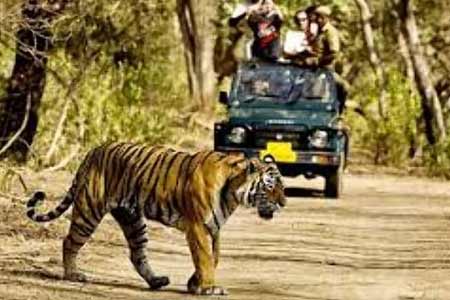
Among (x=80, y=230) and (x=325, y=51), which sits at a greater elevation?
(x=325, y=51)

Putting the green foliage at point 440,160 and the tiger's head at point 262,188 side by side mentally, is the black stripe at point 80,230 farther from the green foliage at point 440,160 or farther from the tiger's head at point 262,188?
the green foliage at point 440,160

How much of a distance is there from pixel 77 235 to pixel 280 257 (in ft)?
9.04

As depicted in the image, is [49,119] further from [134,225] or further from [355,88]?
[355,88]

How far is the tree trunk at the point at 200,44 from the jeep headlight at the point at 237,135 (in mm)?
15585

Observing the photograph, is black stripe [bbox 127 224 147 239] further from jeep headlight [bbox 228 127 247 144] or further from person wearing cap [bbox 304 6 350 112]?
person wearing cap [bbox 304 6 350 112]

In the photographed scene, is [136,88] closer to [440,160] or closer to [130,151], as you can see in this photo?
[440,160]

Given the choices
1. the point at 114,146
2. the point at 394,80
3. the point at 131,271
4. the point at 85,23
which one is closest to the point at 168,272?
the point at 131,271

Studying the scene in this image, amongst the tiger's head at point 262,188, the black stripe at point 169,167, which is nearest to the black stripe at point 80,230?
the black stripe at point 169,167

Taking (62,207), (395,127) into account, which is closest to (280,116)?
(395,127)

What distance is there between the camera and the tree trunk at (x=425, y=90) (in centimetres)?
2680

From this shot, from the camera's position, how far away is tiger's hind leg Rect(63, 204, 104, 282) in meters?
10.9

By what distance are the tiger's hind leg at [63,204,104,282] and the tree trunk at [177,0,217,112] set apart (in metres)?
24.4

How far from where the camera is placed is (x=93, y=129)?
22859 mm

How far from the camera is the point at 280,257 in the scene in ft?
43.4
